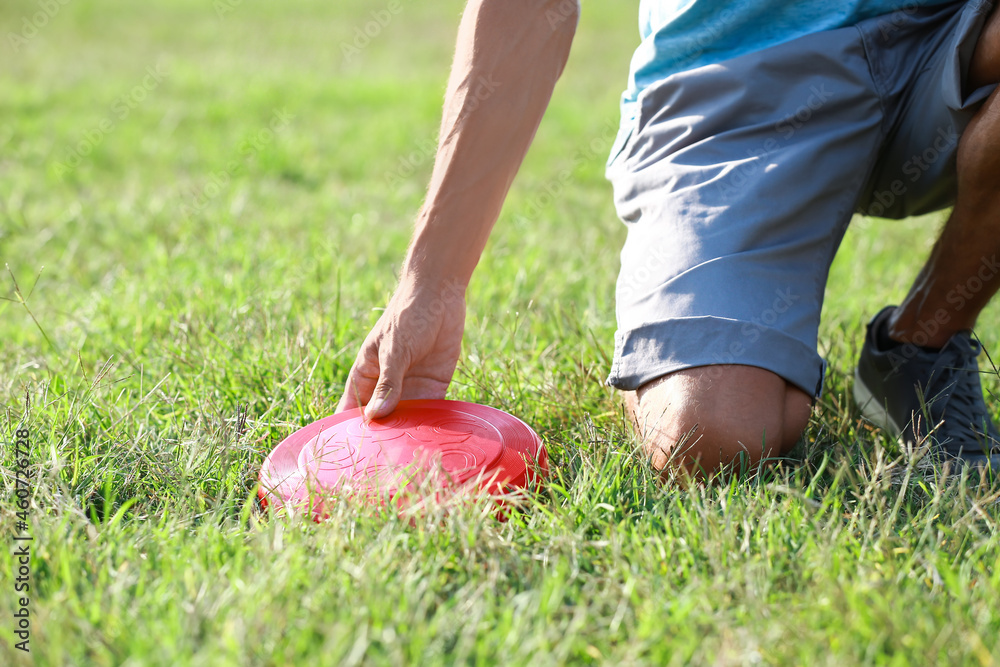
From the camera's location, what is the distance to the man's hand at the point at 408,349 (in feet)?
6.02

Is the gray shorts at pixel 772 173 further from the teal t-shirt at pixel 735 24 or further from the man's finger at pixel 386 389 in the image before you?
the man's finger at pixel 386 389

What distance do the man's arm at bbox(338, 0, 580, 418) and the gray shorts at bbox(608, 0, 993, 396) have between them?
38cm

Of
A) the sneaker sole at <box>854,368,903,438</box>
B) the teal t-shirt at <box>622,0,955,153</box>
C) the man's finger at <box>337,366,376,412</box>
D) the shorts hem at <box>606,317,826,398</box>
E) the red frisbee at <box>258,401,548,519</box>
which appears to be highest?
the teal t-shirt at <box>622,0,955,153</box>

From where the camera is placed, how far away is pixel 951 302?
2.15m

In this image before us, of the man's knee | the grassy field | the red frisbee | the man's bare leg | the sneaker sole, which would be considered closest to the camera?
the grassy field

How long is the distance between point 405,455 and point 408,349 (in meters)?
0.25

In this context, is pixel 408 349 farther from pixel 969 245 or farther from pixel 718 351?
pixel 969 245

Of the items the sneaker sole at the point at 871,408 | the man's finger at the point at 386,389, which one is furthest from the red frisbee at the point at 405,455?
the sneaker sole at the point at 871,408

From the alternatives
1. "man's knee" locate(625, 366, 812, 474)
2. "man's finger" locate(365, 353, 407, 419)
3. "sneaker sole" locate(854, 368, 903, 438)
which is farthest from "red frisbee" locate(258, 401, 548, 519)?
"sneaker sole" locate(854, 368, 903, 438)

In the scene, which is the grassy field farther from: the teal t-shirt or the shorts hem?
the teal t-shirt

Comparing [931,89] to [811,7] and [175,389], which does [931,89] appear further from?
[175,389]

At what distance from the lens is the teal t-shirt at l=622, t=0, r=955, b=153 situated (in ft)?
7.12

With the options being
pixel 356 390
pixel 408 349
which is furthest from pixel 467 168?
pixel 356 390

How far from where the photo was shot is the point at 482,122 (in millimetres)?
1938
